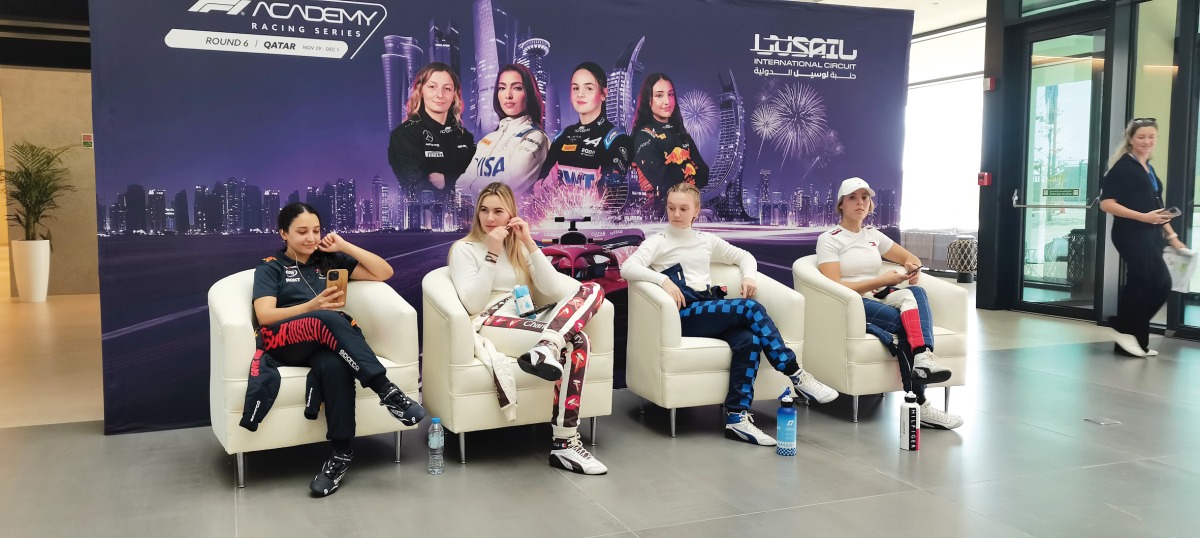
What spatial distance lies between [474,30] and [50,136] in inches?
310

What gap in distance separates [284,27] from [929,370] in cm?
344

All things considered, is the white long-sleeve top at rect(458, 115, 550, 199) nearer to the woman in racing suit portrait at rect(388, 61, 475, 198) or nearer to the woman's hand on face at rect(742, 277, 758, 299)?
the woman in racing suit portrait at rect(388, 61, 475, 198)

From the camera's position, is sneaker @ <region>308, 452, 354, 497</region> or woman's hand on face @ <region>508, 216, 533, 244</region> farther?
woman's hand on face @ <region>508, 216, 533, 244</region>

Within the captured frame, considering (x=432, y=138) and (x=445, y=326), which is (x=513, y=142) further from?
(x=445, y=326)

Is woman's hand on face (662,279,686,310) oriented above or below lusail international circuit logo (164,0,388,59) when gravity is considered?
below

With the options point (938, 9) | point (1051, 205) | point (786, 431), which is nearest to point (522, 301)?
point (786, 431)

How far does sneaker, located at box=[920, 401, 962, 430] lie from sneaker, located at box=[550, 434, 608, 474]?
5.46ft

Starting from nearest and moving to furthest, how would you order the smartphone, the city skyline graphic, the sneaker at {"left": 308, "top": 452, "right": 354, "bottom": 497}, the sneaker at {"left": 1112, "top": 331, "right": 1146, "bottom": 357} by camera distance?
1. the sneaker at {"left": 308, "top": 452, "right": 354, "bottom": 497}
2. the smartphone
3. the city skyline graphic
4. the sneaker at {"left": 1112, "top": 331, "right": 1146, "bottom": 357}

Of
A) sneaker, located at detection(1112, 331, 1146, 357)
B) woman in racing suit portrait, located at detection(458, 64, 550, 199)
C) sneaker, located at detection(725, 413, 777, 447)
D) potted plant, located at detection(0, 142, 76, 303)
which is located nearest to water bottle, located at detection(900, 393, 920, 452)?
sneaker, located at detection(725, 413, 777, 447)

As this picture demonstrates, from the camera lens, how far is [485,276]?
3.79 m

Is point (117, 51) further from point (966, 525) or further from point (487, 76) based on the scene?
point (966, 525)

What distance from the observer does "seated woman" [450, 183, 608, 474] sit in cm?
349

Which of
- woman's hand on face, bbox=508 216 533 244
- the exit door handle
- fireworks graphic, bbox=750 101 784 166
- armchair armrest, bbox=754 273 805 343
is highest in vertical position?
fireworks graphic, bbox=750 101 784 166

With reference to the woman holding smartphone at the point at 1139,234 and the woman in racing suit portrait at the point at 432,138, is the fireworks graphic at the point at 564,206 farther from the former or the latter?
the woman holding smartphone at the point at 1139,234
